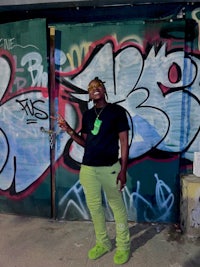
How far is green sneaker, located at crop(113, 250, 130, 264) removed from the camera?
11.3ft

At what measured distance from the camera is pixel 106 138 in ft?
10.7

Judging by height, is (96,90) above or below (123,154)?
above

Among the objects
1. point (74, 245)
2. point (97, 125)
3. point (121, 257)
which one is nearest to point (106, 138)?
point (97, 125)

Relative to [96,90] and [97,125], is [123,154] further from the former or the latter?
[96,90]

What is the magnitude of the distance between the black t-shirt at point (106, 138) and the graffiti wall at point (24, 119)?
1.18 metres

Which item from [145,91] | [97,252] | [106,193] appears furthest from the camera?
[145,91]

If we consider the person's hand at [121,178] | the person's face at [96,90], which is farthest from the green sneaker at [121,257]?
the person's face at [96,90]

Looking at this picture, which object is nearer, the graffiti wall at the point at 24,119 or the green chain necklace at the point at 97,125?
the green chain necklace at the point at 97,125

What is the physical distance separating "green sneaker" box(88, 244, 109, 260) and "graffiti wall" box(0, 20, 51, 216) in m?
1.11

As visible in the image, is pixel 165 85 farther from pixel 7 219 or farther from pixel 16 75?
pixel 7 219

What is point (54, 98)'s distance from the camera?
4.31 meters

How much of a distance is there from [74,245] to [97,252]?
0.40 metres

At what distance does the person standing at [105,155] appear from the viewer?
10.7ft

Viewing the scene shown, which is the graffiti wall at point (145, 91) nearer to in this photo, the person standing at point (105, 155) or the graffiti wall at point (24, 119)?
the graffiti wall at point (24, 119)
